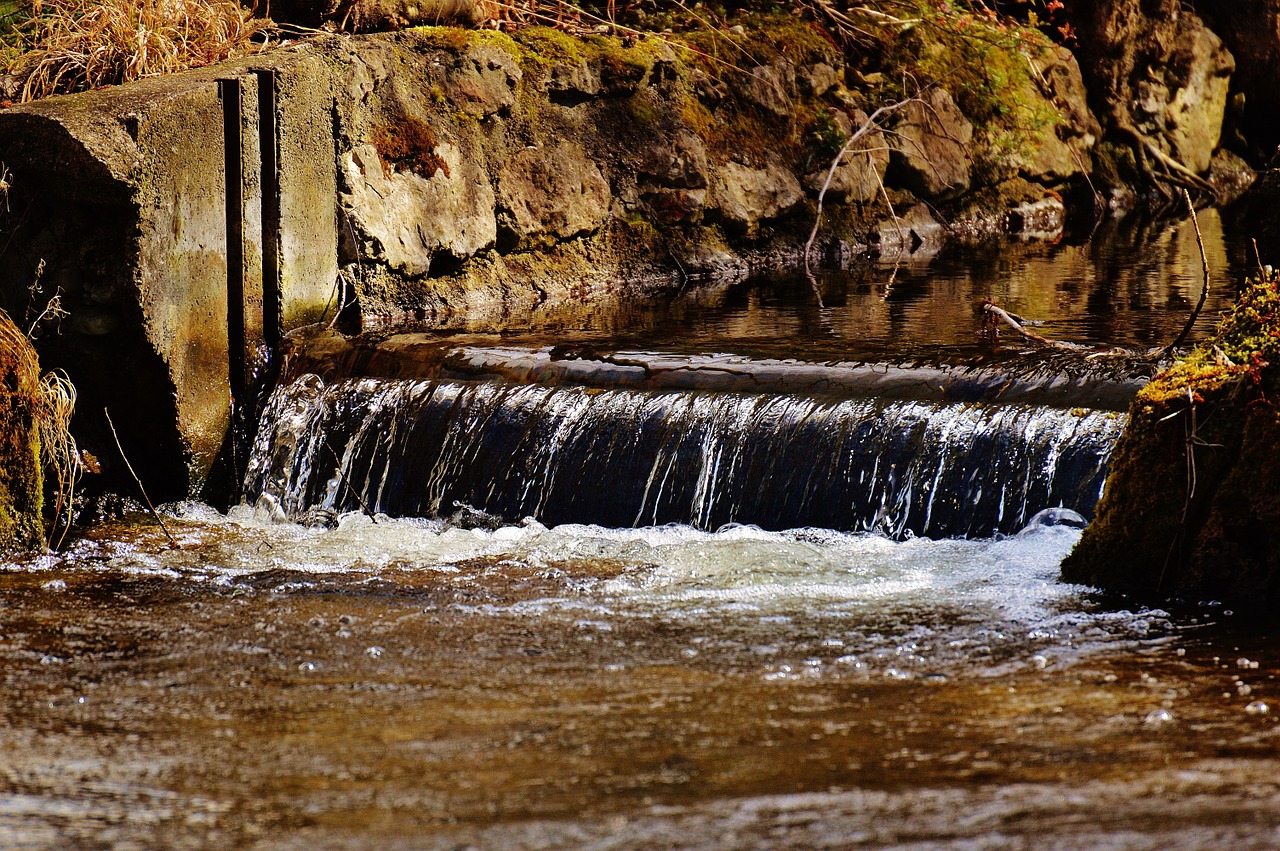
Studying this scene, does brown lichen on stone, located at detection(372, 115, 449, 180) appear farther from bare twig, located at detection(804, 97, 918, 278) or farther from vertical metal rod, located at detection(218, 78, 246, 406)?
bare twig, located at detection(804, 97, 918, 278)

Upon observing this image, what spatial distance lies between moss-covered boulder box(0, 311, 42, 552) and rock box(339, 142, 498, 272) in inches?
104

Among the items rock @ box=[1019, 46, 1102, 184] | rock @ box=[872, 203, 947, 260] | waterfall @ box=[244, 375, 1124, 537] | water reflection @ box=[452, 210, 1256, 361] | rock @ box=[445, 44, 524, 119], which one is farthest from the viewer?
rock @ box=[1019, 46, 1102, 184]

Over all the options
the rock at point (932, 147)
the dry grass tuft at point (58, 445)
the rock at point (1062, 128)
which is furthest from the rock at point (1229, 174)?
the dry grass tuft at point (58, 445)

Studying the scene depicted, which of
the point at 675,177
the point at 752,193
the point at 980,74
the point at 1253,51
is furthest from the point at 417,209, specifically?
the point at 1253,51

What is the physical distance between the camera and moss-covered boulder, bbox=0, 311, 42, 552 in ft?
17.2

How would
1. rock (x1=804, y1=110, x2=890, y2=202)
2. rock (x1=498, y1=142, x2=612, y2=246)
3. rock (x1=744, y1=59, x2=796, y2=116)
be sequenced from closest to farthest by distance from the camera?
rock (x1=498, y1=142, x2=612, y2=246) → rock (x1=744, y1=59, x2=796, y2=116) → rock (x1=804, y1=110, x2=890, y2=202)

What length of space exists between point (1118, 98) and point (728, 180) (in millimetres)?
7022

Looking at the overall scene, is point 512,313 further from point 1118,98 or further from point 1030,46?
point 1118,98

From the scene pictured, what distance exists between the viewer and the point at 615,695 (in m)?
3.29

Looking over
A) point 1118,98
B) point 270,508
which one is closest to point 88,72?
point 270,508

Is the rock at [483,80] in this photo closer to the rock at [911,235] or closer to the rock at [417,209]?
the rock at [417,209]

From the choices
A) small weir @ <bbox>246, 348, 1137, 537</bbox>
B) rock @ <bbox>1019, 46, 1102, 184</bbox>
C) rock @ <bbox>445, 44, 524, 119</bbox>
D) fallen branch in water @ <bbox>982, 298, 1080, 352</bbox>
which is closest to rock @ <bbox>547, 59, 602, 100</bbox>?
rock @ <bbox>445, 44, 524, 119</bbox>

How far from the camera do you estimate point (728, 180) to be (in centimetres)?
1062

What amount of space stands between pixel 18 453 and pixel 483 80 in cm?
454
